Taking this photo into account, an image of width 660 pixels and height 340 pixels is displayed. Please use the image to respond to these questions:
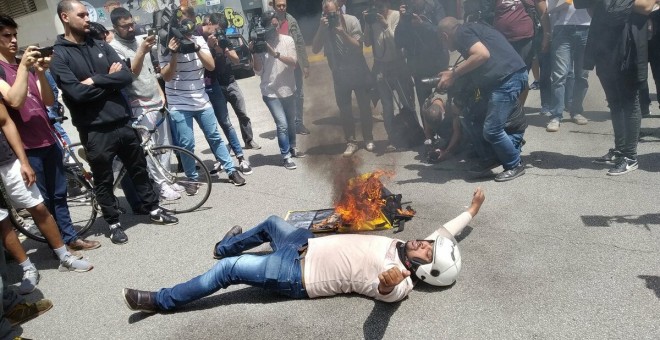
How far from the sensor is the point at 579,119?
6426 mm

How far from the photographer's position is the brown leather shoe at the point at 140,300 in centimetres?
324

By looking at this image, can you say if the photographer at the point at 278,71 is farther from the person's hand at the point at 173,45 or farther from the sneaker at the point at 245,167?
the person's hand at the point at 173,45

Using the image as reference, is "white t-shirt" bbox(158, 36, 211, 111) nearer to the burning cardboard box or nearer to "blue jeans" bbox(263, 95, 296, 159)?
"blue jeans" bbox(263, 95, 296, 159)

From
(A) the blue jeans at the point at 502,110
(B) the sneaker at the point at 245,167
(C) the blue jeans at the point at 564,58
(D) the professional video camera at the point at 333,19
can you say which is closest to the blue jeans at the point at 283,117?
(B) the sneaker at the point at 245,167

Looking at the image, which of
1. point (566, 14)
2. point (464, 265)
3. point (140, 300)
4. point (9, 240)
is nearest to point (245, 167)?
point (9, 240)

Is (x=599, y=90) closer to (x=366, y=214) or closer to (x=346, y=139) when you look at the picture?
(x=346, y=139)

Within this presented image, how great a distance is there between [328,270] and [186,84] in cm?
327

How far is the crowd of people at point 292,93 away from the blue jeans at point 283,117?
2cm

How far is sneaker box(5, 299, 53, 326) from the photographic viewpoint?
134 inches

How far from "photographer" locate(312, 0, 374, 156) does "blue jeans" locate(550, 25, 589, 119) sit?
2639 mm

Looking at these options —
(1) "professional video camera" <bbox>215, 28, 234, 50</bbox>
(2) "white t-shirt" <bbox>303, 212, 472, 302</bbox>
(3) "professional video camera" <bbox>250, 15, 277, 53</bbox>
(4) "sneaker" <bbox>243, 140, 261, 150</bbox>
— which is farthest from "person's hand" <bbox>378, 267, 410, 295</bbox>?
(4) "sneaker" <bbox>243, 140, 261, 150</bbox>

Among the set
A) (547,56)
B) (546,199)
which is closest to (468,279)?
(546,199)

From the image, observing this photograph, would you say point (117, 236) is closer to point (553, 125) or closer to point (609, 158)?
point (609, 158)

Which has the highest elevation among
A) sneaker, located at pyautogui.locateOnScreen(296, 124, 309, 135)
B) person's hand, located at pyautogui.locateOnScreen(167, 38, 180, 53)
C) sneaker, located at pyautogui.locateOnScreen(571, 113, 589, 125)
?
person's hand, located at pyautogui.locateOnScreen(167, 38, 180, 53)
